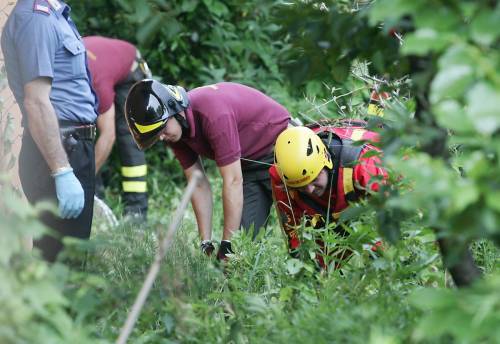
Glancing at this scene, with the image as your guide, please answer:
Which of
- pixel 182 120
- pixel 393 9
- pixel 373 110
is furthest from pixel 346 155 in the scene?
pixel 393 9

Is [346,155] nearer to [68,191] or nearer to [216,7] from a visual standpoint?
[68,191]

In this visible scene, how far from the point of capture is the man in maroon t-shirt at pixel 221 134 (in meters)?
5.61

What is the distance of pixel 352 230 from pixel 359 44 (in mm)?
1266

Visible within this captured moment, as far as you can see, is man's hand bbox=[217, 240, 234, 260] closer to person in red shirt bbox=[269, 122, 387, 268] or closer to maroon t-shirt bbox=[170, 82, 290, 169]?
person in red shirt bbox=[269, 122, 387, 268]

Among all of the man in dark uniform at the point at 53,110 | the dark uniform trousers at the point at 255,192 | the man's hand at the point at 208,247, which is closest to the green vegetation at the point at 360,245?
the man's hand at the point at 208,247

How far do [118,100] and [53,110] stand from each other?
12.2 ft

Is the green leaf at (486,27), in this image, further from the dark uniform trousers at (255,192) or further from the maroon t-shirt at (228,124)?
the dark uniform trousers at (255,192)

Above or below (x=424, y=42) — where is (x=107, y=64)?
below

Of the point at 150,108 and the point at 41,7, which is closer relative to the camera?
the point at 41,7

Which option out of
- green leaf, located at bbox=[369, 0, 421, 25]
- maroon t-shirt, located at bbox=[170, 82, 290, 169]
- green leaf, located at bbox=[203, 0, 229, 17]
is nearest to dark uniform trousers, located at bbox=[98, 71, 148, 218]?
green leaf, located at bbox=[203, 0, 229, 17]

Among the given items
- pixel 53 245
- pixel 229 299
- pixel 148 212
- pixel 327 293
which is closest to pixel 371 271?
pixel 327 293

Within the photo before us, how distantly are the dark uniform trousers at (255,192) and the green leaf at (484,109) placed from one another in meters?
4.35

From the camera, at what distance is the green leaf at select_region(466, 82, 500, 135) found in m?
1.95

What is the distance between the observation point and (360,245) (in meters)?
3.90
